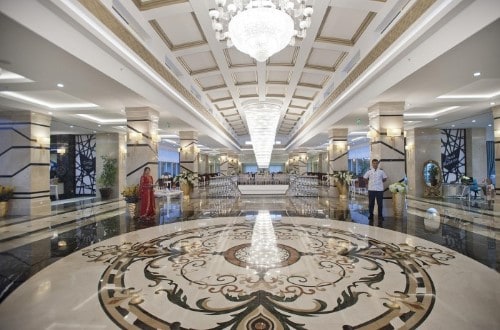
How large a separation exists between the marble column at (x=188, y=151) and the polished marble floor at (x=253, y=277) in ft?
23.9

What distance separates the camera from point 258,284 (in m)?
2.63

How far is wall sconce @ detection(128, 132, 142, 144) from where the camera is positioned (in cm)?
754

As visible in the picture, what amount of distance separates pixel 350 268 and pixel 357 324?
1157mm

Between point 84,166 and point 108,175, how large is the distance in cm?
256

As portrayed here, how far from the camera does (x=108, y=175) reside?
12.3m

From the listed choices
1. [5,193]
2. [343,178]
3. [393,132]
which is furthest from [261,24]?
[5,193]

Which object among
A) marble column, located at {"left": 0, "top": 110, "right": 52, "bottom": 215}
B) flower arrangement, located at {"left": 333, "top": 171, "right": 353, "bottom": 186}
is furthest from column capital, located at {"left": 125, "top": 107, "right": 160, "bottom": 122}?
flower arrangement, located at {"left": 333, "top": 171, "right": 353, "bottom": 186}

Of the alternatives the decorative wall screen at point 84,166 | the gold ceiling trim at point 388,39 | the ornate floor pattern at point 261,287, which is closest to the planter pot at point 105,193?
the decorative wall screen at point 84,166

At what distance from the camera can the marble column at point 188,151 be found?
12.3 metres

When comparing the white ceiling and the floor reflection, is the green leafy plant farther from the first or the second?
the floor reflection

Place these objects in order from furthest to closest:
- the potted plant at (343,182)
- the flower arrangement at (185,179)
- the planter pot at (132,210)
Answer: the flower arrangement at (185,179), the potted plant at (343,182), the planter pot at (132,210)

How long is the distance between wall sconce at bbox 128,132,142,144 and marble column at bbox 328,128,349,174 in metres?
7.68

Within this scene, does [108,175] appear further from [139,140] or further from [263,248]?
[263,248]

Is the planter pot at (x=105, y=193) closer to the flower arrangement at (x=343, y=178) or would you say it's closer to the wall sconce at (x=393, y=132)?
the flower arrangement at (x=343, y=178)
